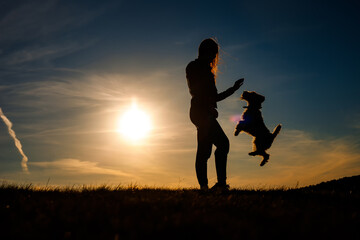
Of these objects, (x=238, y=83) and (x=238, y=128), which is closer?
(x=238, y=83)

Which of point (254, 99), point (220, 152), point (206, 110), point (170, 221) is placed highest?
point (254, 99)

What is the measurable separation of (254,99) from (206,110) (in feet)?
6.94

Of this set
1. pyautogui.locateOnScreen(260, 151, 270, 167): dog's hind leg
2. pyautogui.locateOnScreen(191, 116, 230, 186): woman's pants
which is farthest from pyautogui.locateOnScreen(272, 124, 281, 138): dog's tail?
pyautogui.locateOnScreen(191, 116, 230, 186): woman's pants

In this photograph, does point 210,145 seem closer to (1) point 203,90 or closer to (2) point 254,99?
(1) point 203,90

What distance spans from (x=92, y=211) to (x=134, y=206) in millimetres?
556

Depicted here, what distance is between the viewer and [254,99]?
26.0 feet

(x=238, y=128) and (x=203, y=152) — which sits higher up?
(x=238, y=128)

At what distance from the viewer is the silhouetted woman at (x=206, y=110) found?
6.40 meters

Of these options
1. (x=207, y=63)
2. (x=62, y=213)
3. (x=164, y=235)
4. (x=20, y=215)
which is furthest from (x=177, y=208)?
(x=207, y=63)

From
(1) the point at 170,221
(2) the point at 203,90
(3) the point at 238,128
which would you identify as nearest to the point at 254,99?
(3) the point at 238,128

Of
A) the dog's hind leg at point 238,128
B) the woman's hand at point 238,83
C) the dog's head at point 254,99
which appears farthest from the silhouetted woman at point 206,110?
the dog's head at point 254,99

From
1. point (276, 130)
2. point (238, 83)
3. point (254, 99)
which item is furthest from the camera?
point (276, 130)

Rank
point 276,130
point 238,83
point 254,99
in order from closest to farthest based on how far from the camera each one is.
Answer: point 238,83, point 254,99, point 276,130

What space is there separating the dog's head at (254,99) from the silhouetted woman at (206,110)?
1.67 meters
